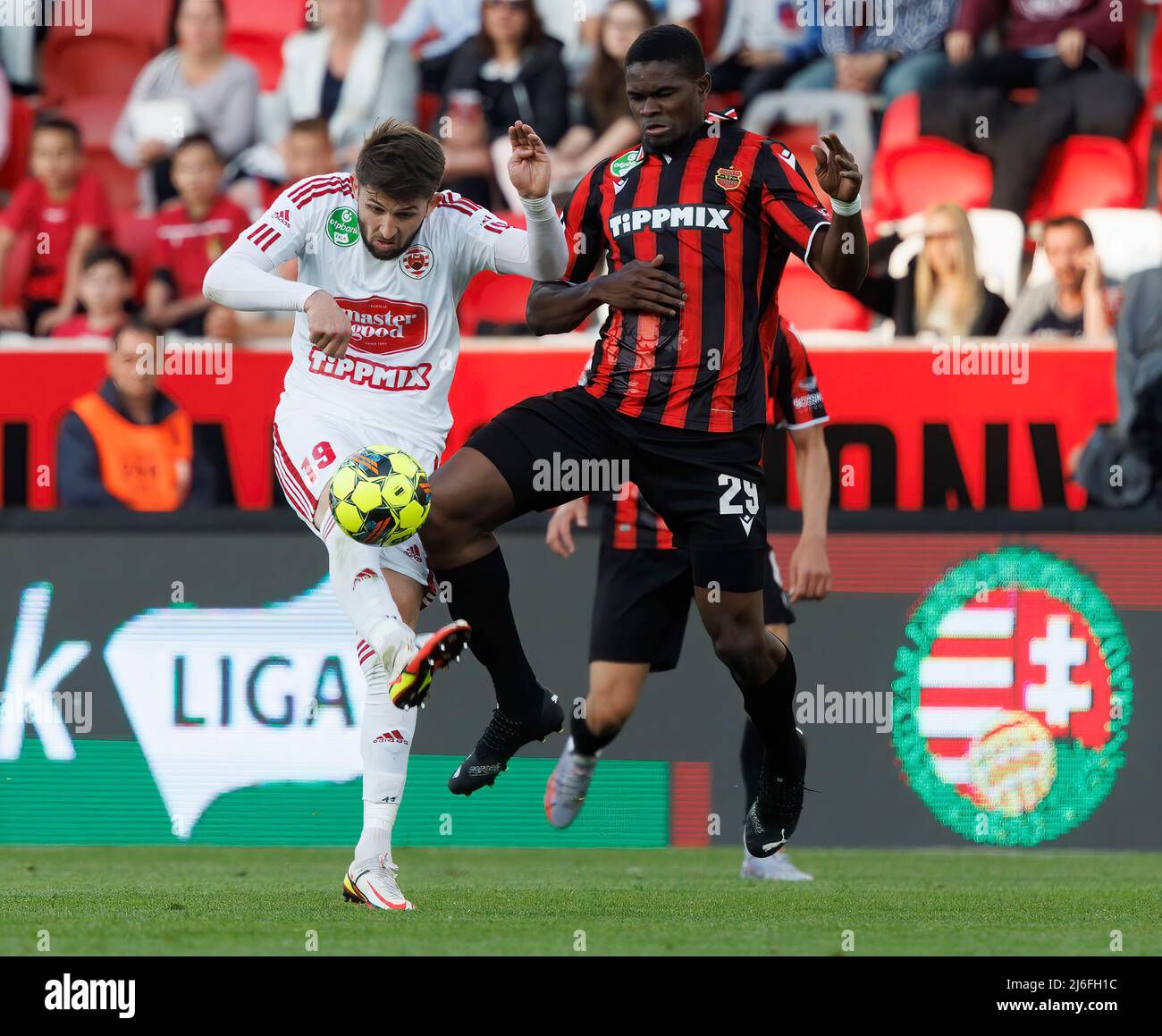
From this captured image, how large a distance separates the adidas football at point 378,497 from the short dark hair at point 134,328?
4.34 meters

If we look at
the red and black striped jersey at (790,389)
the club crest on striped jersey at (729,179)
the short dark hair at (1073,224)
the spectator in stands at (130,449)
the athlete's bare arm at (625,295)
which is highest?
the short dark hair at (1073,224)

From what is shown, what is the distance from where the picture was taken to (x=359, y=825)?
795cm

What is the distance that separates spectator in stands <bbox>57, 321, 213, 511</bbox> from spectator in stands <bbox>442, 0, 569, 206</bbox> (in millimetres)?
2278

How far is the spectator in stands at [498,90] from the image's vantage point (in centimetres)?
1047

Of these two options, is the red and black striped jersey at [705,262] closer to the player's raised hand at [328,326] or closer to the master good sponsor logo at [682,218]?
the master good sponsor logo at [682,218]

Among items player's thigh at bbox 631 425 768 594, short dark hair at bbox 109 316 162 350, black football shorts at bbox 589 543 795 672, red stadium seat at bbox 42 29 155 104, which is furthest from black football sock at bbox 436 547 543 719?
red stadium seat at bbox 42 29 155 104

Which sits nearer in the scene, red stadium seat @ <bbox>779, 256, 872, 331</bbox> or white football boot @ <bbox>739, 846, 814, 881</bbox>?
white football boot @ <bbox>739, 846, 814, 881</bbox>

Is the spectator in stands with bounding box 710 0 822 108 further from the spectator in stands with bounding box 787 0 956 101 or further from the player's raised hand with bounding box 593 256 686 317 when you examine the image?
the player's raised hand with bounding box 593 256 686 317

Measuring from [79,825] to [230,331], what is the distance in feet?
9.59

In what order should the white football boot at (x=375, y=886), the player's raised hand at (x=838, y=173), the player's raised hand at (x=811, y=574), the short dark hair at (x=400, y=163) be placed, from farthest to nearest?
the player's raised hand at (x=811, y=574) < the short dark hair at (x=400, y=163) < the white football boot at (x=375, y=886) < the player's raised hand at (x=838, y=173)

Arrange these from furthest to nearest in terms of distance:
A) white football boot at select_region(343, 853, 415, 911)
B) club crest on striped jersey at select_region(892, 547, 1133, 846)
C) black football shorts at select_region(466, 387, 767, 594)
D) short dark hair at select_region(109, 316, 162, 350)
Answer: short dark hair at select_region(109, 316, 162, 350), club crest on striped jersey at select_region(892, 547, 1133, 846), black football shorts at select_region(466, 387, 767, 594), white football boot at select_region(343, 853, 415, 911)

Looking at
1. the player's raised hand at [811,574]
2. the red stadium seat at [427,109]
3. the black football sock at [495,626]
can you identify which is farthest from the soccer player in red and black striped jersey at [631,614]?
the red stadium seat at [427,109]

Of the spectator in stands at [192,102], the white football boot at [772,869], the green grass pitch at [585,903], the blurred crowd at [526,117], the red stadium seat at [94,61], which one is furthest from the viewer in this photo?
the red stadium seat at [94,61]

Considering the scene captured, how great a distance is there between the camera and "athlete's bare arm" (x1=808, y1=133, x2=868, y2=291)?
493 centimetres
